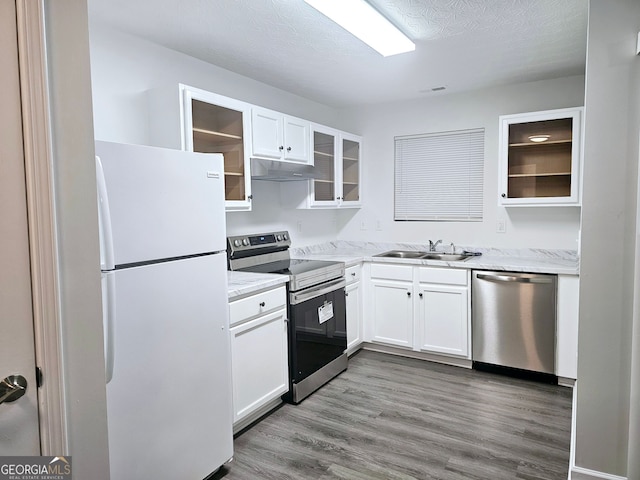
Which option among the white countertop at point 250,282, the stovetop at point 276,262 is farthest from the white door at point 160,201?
the stovetop at point 276,262

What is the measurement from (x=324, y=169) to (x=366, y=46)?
1343 millimetres

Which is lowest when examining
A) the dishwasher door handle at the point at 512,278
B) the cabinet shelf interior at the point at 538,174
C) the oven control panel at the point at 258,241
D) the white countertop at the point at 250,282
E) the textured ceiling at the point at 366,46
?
the dishwasher door handle at the point at 512,278

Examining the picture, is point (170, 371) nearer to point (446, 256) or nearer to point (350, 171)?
point (446, 256)

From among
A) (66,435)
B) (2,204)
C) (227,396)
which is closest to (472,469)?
(227,396)

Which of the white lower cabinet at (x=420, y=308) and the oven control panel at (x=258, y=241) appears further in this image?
the white lower cabinet at (x=420, y=308)

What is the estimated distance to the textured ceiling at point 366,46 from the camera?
232 centimetres

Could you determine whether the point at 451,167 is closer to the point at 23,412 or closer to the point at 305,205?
the point at 305,205

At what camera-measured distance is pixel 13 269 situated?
1.06m

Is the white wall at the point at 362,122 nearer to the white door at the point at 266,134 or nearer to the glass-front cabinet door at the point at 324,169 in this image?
the glass-front cabinet door at the point at 324,169

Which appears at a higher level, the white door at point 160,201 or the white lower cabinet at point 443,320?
the white door at point 160,201

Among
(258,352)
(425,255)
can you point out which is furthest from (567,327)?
(258,352)

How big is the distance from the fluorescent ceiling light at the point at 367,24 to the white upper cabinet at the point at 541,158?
1371 mm

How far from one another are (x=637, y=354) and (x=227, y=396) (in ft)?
6.43

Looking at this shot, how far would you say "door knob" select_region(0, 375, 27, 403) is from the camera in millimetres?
1034
